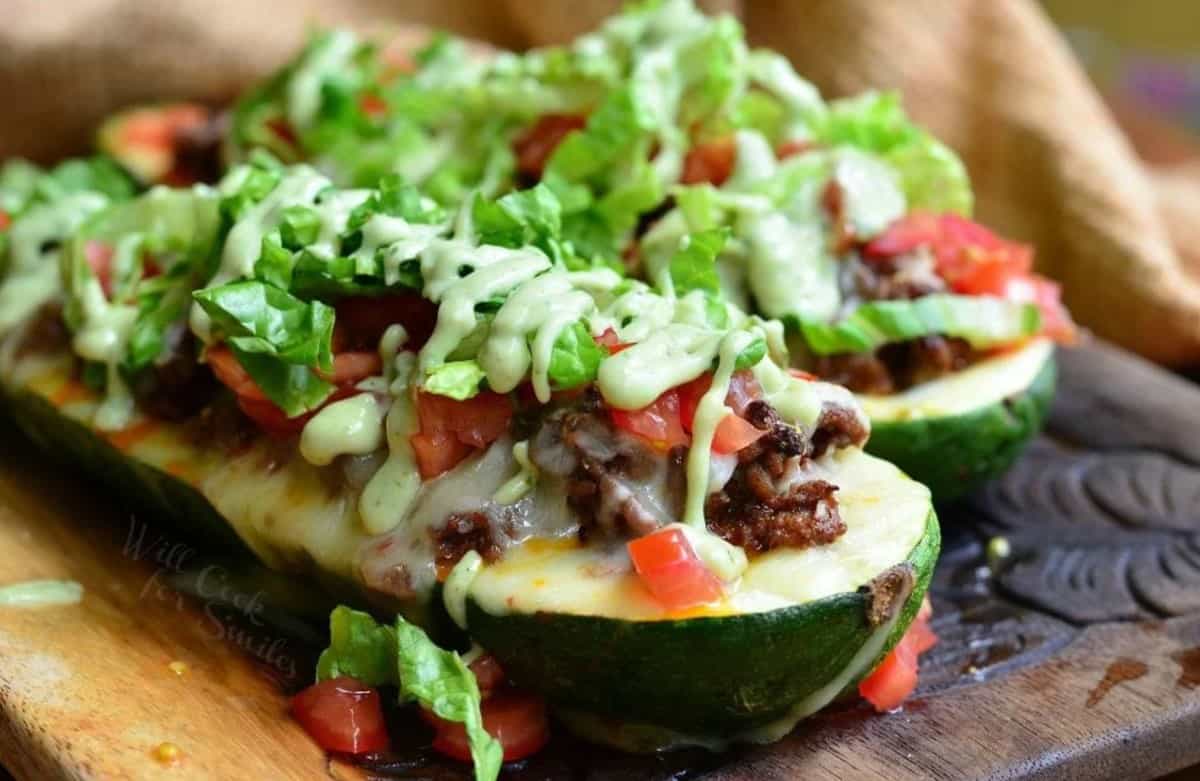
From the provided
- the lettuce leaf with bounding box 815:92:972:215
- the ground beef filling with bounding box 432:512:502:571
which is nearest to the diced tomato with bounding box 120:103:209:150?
the lettuce leaf with bounding box 815:92:972:215

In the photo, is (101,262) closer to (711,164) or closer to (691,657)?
(711,164)

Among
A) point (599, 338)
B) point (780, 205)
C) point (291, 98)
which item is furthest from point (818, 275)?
point (291, 98)

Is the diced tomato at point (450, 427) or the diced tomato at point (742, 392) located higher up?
the diced tomato at point (742, 392)

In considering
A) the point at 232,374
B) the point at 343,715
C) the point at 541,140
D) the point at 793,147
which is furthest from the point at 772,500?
the point at 541,140

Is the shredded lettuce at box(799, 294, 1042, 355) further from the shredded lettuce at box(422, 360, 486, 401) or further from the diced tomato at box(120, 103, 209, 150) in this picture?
the diced tomato at box(120, 103, 209, 150)

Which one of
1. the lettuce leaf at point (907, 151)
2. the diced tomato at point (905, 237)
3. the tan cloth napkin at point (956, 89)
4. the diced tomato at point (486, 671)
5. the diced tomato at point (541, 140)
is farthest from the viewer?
the tan cloth napkin at point (956, 89)

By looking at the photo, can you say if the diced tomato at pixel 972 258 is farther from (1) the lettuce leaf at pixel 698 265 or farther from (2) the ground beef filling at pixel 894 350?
(1) the lettuce leaf at pixel 698 265

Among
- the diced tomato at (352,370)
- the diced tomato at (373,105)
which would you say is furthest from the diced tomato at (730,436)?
the diced tomato at (373,105)

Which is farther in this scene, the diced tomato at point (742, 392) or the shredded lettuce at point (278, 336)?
the shredded lettuce at point (278, 336)
